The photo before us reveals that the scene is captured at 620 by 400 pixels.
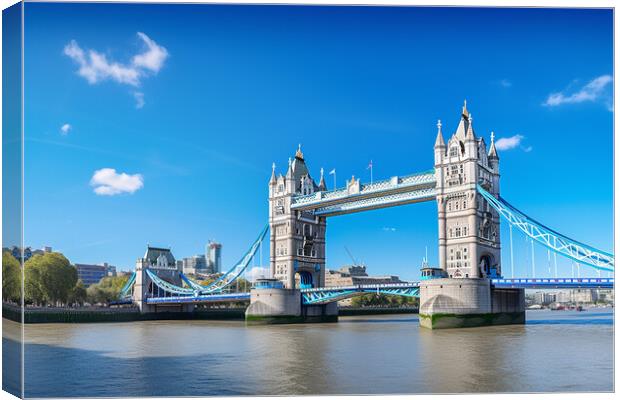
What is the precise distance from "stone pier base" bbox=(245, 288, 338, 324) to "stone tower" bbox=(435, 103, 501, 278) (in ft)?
46.2

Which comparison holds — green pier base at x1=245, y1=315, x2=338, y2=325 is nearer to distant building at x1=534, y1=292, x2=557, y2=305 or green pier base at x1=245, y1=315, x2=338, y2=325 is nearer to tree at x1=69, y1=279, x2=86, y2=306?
tree at x1=69, y1=279, x2=86, y2=306

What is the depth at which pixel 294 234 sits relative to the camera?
199 feet

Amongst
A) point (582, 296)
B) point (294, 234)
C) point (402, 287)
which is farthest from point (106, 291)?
point (582, 296)

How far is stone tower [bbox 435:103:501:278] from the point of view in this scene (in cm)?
4650

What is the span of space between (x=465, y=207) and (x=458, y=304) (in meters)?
8.41

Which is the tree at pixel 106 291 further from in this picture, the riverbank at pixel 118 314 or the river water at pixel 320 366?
the river water at pixel 320 366

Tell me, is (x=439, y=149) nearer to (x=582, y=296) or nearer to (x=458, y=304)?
(x=458, y=304)

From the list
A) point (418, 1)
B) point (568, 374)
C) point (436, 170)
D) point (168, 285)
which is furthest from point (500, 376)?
point (168, 285)

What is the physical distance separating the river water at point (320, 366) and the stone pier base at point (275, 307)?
831 inches

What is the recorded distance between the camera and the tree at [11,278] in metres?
14.8

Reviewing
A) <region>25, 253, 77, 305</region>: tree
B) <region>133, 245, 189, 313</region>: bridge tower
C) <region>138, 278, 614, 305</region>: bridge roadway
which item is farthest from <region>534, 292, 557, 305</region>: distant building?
<region>25, 253, 77, 305</region>: tree

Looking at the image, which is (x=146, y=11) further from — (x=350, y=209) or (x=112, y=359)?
(x=350, y=209)

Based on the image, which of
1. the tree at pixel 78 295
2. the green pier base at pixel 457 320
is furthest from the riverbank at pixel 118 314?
the green pier base at pixel 457 320

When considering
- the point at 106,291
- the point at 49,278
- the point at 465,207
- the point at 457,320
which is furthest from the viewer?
the point at 106,291
